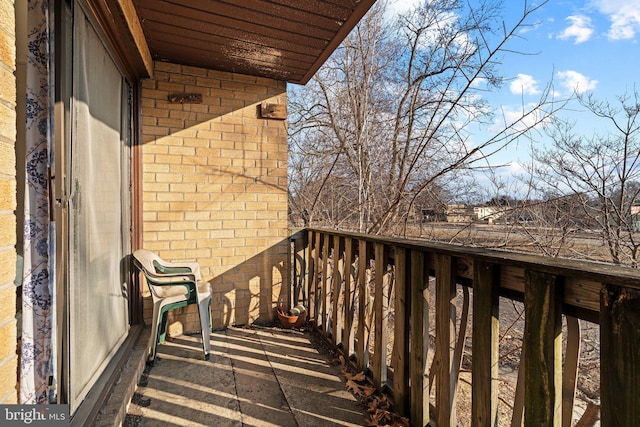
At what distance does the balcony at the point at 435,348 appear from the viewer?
948 mm

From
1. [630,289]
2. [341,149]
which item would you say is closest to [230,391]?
[630,289]

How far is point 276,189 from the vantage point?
3496 millimetres

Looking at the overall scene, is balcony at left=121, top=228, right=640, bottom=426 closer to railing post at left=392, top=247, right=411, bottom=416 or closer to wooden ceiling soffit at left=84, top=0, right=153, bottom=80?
railing post at left=392, top=247, right=411, bottom=416

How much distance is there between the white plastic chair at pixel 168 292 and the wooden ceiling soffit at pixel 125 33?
5.17ft

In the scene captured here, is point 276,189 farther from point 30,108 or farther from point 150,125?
point 30,108

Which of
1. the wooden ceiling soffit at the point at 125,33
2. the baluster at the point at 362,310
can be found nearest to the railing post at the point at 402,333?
the baluster at the point at 362,310

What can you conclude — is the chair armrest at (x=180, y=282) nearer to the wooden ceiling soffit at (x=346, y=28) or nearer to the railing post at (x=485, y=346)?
the railing post at (x=485, y=346)

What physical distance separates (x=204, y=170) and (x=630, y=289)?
319cm

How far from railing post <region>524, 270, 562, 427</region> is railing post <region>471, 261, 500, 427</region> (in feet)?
0.55

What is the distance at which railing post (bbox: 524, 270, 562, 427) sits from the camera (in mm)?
1073

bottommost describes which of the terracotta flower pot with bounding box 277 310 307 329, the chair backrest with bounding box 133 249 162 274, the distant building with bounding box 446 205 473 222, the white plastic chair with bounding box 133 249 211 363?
the terracotta flower pot with bounding box 277 310 307 329

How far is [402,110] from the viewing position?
14.8 ft

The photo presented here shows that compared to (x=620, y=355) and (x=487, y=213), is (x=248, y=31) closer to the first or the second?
(x=620, y=355)

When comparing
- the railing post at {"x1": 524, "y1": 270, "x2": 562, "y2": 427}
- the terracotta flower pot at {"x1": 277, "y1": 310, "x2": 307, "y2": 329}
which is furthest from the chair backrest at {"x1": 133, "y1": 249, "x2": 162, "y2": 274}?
the railing post at {"x1": 524, "y1": 270, "x2": 562, "y2": 427}
